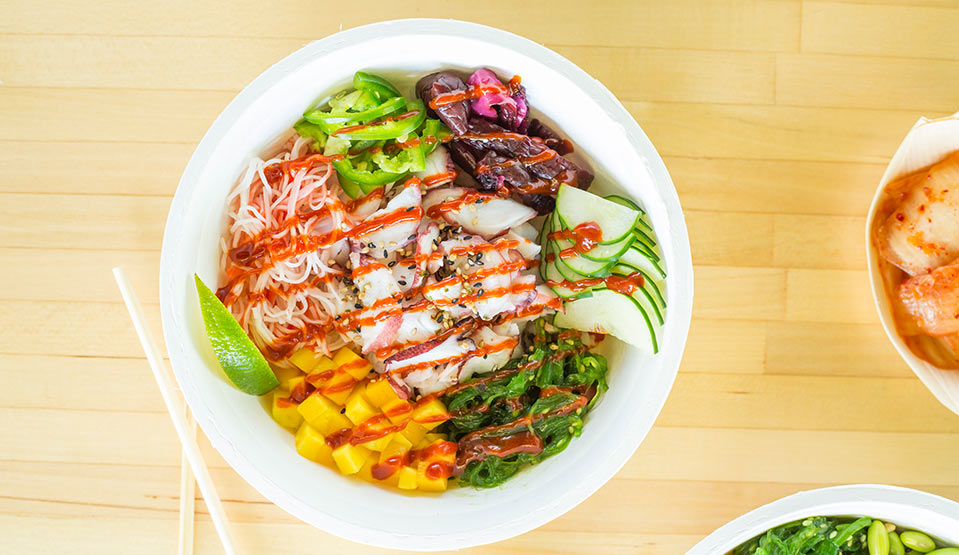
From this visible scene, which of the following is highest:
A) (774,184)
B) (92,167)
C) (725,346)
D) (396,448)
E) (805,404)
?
(92,167)

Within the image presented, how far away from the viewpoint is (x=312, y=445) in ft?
5.40

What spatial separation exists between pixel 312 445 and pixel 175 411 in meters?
0.40

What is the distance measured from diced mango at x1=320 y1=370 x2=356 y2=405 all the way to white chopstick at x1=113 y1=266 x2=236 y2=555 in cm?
41

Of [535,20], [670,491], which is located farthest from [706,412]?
[535,20]

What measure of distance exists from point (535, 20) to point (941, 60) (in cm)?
113

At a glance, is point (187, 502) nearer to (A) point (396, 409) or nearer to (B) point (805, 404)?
(A) point (396, 409)

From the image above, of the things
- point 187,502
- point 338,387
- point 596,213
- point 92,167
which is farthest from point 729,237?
point 92,167

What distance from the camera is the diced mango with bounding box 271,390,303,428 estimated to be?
1678mm

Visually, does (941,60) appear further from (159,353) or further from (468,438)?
(159,353)

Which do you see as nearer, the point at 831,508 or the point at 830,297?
the point at 831,508

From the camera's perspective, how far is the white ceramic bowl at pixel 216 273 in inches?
60.0

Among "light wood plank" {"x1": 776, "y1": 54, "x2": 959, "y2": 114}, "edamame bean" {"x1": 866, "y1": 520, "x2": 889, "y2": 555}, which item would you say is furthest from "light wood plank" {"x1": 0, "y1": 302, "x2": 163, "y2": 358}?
"edamame bean" {"x1": 866, "y1": 520, "x2": 889, "y2": 555}

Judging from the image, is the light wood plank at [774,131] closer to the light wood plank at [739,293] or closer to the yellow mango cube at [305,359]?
the light wood plank at [739,293]

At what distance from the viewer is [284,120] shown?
5.43 ft
